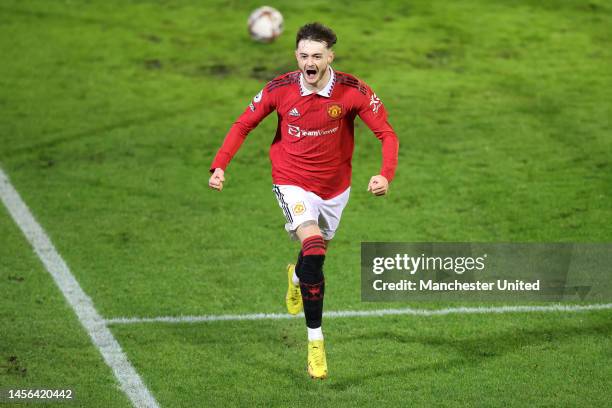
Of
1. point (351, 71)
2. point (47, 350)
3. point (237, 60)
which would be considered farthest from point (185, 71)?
point (47, 350)

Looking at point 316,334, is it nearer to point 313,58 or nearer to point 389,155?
point 389,155

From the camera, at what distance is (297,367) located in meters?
7.11

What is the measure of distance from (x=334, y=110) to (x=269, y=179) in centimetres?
406

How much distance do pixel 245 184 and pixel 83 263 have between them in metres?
2.30

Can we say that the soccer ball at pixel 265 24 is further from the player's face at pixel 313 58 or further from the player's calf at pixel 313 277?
the player's calf at pixel 313 277

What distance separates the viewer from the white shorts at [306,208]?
6973 mm

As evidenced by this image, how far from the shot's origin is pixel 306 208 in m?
7.00

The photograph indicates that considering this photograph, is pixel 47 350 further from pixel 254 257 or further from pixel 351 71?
pixel 351 71

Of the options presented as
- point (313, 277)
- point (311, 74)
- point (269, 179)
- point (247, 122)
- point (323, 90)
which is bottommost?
point (269, 179)

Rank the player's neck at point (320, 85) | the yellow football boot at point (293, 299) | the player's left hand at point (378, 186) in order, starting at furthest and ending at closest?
1. the yellow football boot at point (293, 299)
2. the player's neck at point (320, 85)
3. the player's left hand at point (378, 186)

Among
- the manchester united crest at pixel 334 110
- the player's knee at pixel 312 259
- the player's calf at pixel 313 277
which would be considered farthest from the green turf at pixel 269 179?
the manchester united crest at pixel 334 110

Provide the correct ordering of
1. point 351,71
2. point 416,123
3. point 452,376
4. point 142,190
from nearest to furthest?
point 452,376 < point 142,190 < point 416,123 < point 351,71

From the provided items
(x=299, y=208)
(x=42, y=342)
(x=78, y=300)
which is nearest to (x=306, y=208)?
(x=299, y=208)

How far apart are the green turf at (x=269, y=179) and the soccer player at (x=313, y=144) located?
0.68 m
